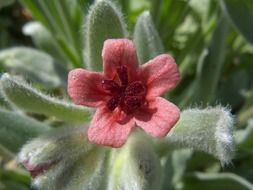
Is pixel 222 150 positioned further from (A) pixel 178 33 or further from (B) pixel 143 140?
(A) pixel 178 33

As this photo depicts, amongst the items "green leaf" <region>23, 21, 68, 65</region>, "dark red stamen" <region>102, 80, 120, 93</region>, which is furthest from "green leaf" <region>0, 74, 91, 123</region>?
"green leaf" <region>23, 21, 68, 65</region>

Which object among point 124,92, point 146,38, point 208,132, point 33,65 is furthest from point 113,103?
point 33,65

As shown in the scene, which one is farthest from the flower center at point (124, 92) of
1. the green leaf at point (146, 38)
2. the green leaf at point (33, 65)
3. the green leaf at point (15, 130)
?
the green leaf at point (33, 65)

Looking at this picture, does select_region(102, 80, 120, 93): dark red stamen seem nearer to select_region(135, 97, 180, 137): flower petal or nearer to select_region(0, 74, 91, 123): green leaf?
select_region(135, 97, 180, 137): flower petal

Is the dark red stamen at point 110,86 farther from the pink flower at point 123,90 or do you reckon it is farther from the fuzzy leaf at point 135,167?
the fuzzy leaf at point 135,167

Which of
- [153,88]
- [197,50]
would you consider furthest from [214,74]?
[153,88]

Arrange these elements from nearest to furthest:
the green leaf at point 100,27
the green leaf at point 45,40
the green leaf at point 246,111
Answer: the green leaf at point 100,27, the green leaf at point 246,111, the green leaf at point 45,40
